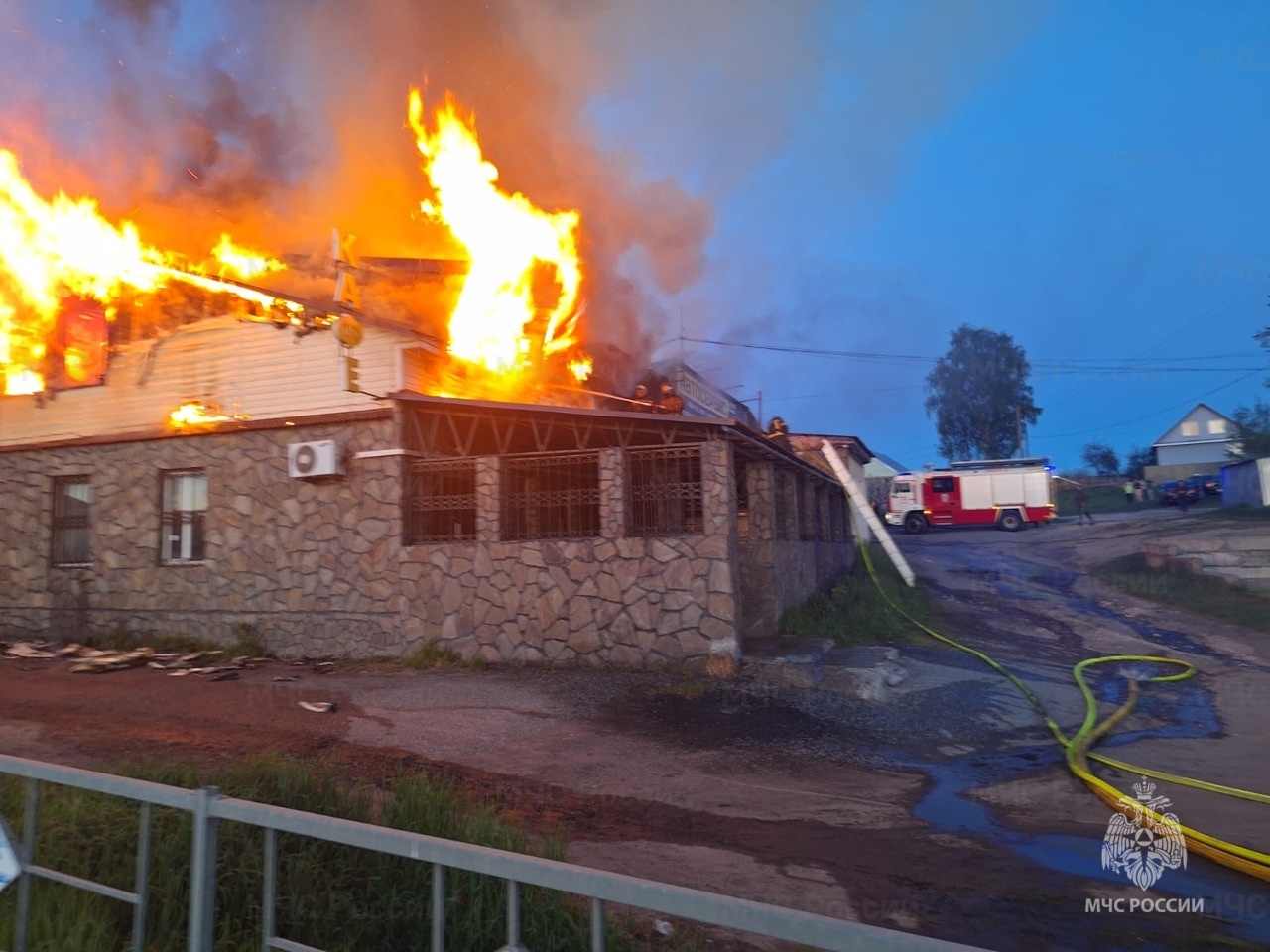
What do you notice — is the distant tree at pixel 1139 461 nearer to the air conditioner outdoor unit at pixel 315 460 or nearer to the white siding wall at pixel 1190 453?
the white siding wall at pixel 1190 453

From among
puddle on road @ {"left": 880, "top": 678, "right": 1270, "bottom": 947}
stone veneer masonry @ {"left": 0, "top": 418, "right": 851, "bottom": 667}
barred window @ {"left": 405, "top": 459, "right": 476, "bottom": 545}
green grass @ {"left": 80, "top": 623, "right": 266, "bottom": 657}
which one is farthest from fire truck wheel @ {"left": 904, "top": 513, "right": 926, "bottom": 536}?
green grass @ {"left": 80, "top": 623, "right": 266, "bottom": 657}

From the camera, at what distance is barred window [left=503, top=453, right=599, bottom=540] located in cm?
1068

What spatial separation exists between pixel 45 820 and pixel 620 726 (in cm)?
519

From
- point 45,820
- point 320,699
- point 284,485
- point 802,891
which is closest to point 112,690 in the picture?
point 320,699

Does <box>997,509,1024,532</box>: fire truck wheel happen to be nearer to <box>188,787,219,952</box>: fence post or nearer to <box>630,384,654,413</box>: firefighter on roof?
<box>630,384,654,413</box>: firefighter on roof

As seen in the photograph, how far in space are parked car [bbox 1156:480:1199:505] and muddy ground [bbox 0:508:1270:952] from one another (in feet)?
94.8

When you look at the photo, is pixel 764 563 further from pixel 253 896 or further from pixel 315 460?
pixel 253 896

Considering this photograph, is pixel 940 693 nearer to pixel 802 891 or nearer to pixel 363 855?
pixel 802 891

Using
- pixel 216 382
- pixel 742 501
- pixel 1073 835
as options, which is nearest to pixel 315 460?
pixel 216 382

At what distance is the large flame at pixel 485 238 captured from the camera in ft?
44.2

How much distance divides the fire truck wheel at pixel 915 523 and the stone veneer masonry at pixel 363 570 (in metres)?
22.3

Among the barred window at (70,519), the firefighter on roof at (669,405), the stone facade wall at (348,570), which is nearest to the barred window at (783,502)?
the firefighter on roof at (669,405)

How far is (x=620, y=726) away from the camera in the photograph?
8.11 metres

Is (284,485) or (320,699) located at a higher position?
(284,485)
